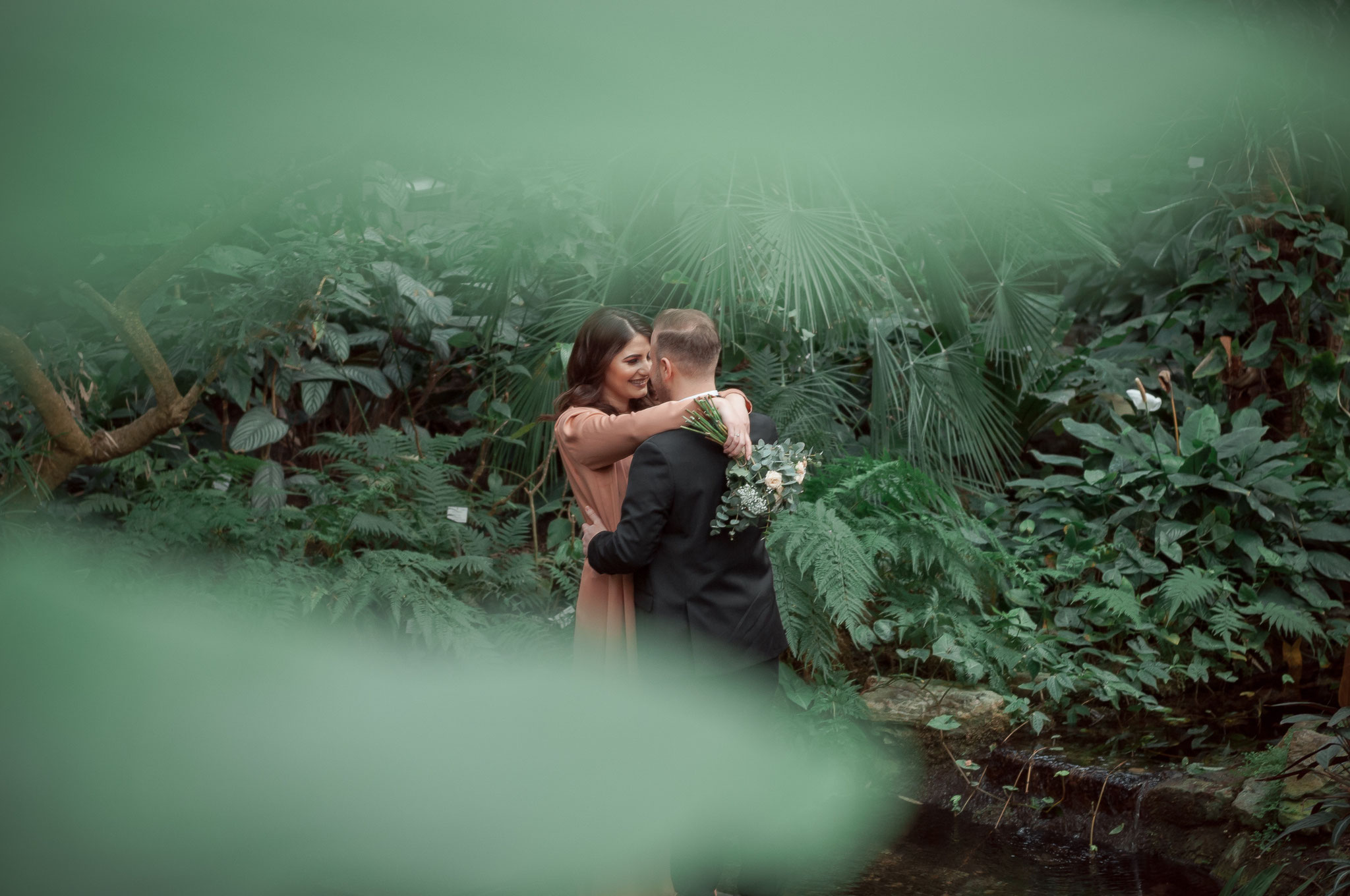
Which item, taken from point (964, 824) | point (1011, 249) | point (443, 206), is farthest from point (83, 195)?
point (1011, 249)

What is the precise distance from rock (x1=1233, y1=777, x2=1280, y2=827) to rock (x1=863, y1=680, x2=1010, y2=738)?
0.71 m

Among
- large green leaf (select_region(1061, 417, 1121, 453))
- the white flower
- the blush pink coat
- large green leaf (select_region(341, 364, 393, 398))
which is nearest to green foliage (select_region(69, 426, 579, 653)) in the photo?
large green leaf (select_region(341, 364, 393, 398))

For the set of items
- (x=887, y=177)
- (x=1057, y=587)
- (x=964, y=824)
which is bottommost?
(x=964, y=824)

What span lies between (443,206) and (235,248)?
0.62 m

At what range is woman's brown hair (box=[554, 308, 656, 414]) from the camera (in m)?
2.15

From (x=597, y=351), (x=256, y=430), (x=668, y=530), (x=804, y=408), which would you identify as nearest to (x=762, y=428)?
(x=668, y=530)

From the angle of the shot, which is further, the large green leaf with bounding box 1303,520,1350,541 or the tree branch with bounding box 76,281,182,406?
the large green leaf with bounding box 1303,520,1350,541

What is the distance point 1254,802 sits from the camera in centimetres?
246

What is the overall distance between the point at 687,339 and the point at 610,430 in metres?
0.24

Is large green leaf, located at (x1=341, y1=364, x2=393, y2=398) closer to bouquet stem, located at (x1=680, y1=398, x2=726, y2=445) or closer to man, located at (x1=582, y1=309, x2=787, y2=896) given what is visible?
man, located at (x1=582, y1=309, x2=787, y2=896)

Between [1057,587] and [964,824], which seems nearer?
[964,824]

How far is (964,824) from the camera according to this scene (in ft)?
9.25

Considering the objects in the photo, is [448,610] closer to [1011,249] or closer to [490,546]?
[490,546]

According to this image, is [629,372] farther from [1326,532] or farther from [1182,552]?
[1326,532]
